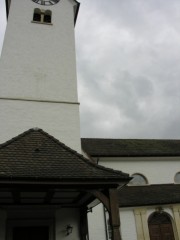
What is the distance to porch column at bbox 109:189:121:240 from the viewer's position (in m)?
7.53

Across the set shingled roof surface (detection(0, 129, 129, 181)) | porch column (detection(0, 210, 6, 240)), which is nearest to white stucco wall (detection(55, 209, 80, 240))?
porch column (detection(0, 210, 6, 240))

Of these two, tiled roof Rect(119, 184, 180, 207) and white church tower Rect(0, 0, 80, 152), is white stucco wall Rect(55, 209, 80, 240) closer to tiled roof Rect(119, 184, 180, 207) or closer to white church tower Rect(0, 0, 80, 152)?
white church tower Rect(0, 0, 80, 152)

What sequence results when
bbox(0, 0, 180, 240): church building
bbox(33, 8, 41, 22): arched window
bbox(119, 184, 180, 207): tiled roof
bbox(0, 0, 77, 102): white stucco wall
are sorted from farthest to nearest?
bbox(33, 8, 41, 22): arched window, bbox(119, 184, 180, 207): tiled roof, bbox(0, 0, 77, 102): white stucco wall, bbox(0, 0, 180, 240): church building

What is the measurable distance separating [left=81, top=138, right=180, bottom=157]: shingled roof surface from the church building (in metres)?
0.07

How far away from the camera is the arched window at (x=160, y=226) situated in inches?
633

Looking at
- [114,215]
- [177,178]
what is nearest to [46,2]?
[177,178]

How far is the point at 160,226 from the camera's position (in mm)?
16250

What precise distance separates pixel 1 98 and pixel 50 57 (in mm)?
3780

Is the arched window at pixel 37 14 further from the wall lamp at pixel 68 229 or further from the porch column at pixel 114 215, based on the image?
the porch column at pixel 114 215

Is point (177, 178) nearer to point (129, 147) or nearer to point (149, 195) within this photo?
point (149, 195)

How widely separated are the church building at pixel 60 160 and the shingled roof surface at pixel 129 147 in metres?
0.07

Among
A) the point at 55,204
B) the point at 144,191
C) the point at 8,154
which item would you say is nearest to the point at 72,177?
the point at 8,154

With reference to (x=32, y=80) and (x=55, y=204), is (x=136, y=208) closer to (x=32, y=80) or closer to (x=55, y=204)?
(x=55, y=204)

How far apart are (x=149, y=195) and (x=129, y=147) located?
4142 mm
